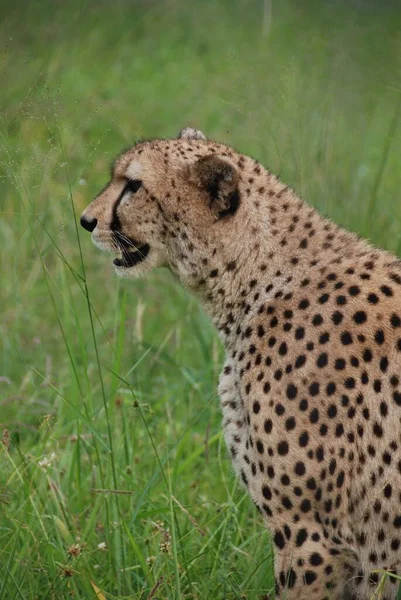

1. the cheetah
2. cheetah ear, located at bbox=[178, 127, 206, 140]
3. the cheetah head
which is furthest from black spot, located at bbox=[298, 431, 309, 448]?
cheetah ear, located at bbox=[178, 127, 206, 140]

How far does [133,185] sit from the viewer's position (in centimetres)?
371

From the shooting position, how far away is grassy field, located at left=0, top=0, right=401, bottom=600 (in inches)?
139

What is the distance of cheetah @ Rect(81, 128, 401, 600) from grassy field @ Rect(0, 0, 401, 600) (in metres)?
0.21

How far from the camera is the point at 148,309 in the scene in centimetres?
601

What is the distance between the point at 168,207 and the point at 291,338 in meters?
0.60

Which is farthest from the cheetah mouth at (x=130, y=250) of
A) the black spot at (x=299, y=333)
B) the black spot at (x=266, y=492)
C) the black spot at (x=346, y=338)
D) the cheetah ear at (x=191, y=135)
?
the black spot at (x=266, y=492)

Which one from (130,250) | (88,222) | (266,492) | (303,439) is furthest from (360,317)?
(88,222)

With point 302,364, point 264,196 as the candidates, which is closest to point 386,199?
point 264,196

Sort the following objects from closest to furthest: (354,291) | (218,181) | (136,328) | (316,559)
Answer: (316,559)
(354,291)
(218,181)
(136,328)

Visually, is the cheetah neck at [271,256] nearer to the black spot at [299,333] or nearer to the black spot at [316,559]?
the black spot at [299,333]

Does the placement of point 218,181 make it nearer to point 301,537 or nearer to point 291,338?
point 291,338

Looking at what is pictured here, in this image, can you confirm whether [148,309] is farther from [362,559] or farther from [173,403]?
[362,559]

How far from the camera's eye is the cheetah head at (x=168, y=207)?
3578mm

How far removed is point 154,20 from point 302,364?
6269 millimetres
